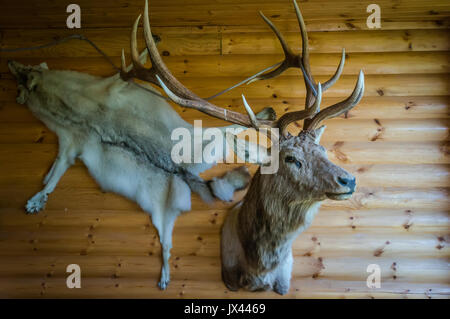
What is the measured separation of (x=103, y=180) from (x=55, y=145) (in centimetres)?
52

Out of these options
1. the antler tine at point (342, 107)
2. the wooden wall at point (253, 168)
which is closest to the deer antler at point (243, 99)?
the antler tine at point (342, 107)

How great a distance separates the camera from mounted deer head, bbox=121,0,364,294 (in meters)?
1.79

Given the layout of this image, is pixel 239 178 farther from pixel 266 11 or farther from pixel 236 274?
pixel 266 11

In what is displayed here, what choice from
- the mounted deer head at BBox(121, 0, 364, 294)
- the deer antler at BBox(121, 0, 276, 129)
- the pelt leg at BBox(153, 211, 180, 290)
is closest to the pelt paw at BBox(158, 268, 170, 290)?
the pelt leg at BBox(153, 211, 180, 290)

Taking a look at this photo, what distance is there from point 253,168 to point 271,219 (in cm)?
72

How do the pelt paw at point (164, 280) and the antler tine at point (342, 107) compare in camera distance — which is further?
the pelt paw at point (164, 280)

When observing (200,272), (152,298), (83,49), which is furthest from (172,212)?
(83,49)

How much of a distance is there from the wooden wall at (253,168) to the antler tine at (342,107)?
69cm

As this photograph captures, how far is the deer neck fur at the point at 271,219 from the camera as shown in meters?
1.91

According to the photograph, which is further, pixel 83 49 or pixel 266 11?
pixel 83 49

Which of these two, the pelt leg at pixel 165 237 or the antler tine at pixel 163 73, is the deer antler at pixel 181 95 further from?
the pelt leg at pixel 165 237

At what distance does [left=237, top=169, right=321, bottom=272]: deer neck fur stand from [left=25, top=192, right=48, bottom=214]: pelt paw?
1.64m

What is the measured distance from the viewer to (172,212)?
2.57 meters

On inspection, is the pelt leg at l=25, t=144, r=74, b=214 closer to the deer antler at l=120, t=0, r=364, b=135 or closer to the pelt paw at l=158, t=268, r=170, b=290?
the deer antler at l=120, t=0, r=364, b=135
